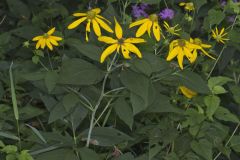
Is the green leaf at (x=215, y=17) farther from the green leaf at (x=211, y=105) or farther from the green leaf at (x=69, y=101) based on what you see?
the green leaf at (x=69, y=101)

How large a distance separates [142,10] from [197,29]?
0.31m

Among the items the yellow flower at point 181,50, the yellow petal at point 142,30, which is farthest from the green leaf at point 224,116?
the yellow petal at point 142,30

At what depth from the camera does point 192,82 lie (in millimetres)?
1771

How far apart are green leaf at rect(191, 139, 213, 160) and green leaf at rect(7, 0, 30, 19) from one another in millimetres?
1180

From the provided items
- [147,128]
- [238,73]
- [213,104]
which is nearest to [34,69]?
[147,128]

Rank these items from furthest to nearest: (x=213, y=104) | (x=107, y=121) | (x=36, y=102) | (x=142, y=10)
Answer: (x=142, y=10), (x=36, y=102), (x=107, y=121), (x=213, y=104)

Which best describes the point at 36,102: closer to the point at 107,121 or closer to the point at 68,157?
the point at 107,121

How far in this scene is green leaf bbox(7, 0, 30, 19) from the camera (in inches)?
105

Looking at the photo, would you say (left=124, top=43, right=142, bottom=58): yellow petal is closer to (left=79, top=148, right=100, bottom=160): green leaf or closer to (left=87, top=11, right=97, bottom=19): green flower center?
(left=87, top=11, right=97, bottom=19): green flower center

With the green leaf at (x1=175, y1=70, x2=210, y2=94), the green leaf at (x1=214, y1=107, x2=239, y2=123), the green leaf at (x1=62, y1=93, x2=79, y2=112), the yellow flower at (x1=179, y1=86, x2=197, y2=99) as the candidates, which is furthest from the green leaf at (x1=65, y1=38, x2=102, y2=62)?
the green leaf at (x1=214, y1=107, x2=239, y2=123)

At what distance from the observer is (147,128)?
1912 millimetres

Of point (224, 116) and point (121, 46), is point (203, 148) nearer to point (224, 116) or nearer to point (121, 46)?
point (224, 116)

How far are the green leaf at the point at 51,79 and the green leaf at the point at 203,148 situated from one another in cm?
50

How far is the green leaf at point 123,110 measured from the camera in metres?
1.73
